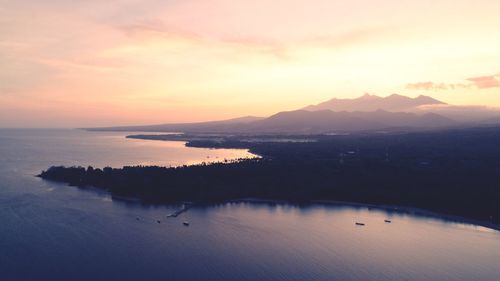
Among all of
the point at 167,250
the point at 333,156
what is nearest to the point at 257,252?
the point at 167,250

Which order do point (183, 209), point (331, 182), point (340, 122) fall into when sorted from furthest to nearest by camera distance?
point (340, 122) → point (331, 182) → point (183, 209)

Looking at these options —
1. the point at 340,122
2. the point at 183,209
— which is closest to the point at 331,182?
the point at 183,209

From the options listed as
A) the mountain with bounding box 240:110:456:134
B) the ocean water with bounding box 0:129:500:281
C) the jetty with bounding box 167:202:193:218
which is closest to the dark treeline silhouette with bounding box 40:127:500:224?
the jetty with bounding box 167:202:193:218

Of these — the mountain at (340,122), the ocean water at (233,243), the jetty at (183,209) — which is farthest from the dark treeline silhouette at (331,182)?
the mountain at (340,122)

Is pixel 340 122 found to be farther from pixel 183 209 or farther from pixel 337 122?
pixel 183 209

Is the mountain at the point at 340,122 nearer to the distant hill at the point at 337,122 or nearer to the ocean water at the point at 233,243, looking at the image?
the distant hill at the point at 337,122

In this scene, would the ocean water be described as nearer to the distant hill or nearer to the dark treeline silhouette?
the dark treeline silhouette

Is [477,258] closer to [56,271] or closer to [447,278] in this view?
[447,278]

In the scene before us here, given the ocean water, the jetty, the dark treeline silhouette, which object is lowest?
the ocean water
